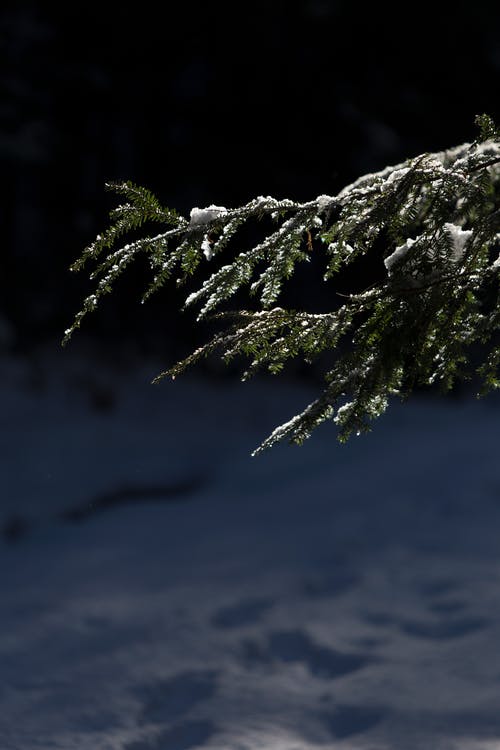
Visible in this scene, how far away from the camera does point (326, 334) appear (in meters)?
2.56

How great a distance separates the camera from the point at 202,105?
419 inches

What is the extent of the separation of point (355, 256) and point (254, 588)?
18.9 ft

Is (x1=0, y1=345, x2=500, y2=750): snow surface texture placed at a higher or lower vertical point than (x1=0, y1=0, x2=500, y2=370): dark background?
lower

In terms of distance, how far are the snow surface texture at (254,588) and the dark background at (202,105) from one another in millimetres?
2170

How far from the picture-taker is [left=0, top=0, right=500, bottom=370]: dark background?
10.3 m

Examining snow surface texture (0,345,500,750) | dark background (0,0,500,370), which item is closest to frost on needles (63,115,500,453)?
snow surface texture (0,345,500,750)

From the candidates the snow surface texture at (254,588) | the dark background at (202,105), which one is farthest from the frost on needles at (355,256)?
the dark background at (202,105)

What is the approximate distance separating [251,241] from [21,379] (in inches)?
153

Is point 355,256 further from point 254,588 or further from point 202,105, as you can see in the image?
point 202,105

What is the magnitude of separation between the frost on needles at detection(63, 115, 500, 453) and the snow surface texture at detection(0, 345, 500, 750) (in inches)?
125

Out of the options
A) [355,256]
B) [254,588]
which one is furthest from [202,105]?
[355,256]

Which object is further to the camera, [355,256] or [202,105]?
[202,105]

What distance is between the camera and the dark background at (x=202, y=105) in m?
10.3

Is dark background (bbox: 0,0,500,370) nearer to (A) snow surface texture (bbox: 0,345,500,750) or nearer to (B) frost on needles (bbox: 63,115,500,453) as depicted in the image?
(A) snow surface texture (bbox: 0,345,500,750)
